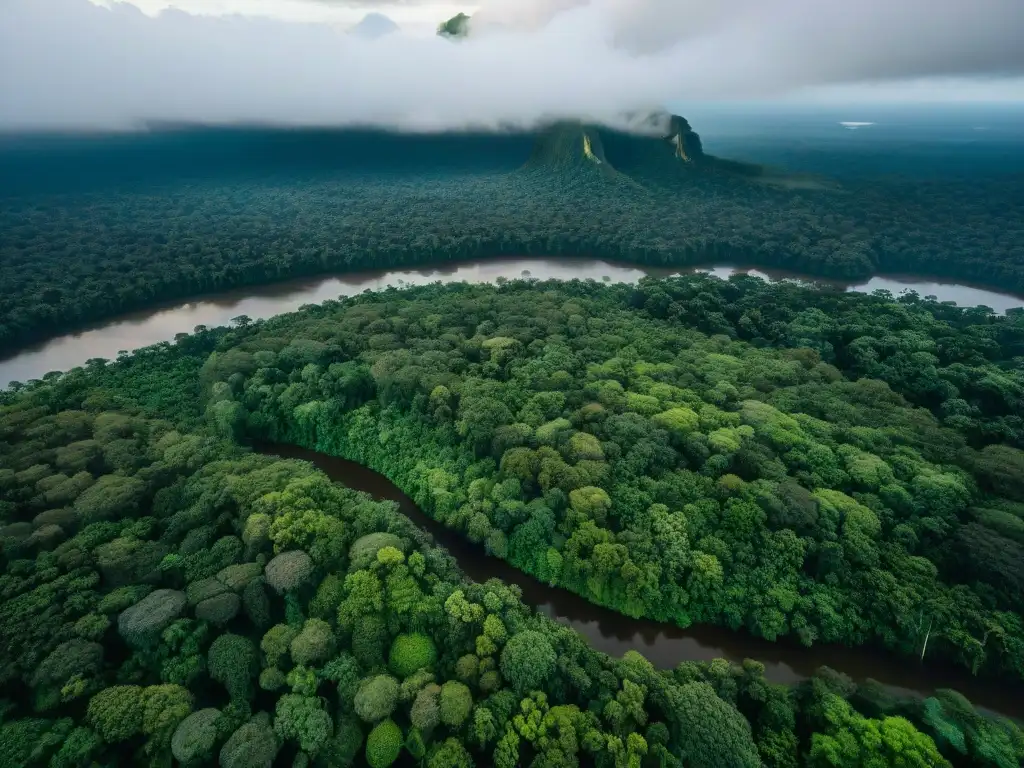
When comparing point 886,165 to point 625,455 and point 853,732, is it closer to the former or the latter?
point 625,455

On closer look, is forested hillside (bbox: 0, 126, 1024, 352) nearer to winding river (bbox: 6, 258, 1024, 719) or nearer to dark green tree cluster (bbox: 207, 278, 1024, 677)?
winding river (bbox: 6, 258, 1024, 719)

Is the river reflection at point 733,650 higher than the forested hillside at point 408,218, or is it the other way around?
the forested hillside at point 408,218

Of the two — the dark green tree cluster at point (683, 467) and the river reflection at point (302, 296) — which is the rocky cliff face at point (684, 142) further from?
the dark green tree cluster at point (683, 467)

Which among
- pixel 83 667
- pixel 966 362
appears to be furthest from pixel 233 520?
pixel 966 362

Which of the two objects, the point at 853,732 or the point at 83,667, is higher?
the point at 83,667

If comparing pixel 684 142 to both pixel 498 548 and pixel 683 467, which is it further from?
pixel 498 548

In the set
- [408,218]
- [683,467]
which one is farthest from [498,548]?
[408,218]

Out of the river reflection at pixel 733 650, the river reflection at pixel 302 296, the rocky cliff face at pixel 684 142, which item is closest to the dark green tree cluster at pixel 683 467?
the river reflection at pixel 733 650
